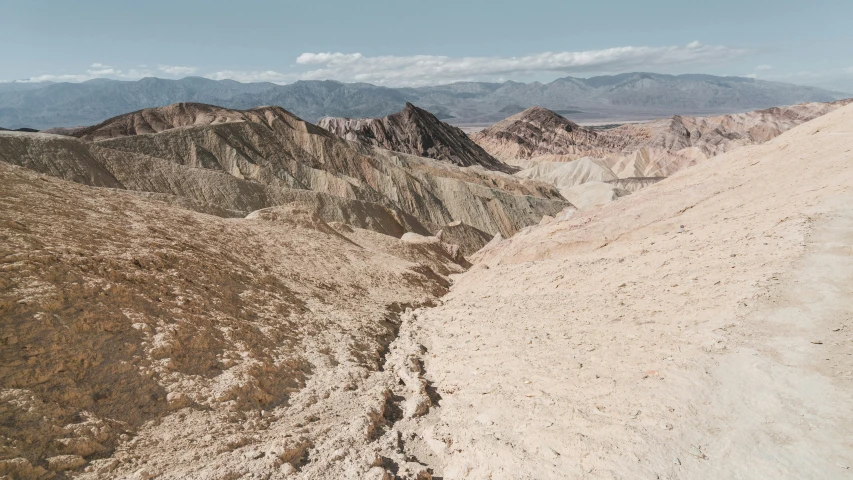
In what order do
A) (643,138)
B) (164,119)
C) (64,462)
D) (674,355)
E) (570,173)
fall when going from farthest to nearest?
(643,138) → (570,173) → (164,119) → (674,355) → (64,462)

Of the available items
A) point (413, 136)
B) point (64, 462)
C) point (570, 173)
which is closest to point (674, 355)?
point (64, 462)

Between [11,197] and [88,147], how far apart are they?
21578 millimetres

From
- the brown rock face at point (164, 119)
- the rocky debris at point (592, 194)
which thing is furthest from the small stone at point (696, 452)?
the brown rock face at point (164, 119)

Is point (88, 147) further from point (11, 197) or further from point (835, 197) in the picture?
point (835, 197)

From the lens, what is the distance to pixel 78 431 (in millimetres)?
4598

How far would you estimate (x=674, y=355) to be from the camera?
6117 millimetres

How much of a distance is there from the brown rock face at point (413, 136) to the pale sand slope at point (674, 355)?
74531mm

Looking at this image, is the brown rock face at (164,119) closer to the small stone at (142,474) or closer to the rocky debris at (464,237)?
the rocky debris at (464,237)

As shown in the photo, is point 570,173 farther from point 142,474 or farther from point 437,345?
point 142,474

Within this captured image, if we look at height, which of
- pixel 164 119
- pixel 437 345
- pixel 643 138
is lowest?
pixel 437 345

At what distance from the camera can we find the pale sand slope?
4.54m

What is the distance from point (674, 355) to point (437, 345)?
4348mm

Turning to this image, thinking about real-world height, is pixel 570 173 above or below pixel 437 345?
below

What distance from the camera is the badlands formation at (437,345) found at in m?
4.64
